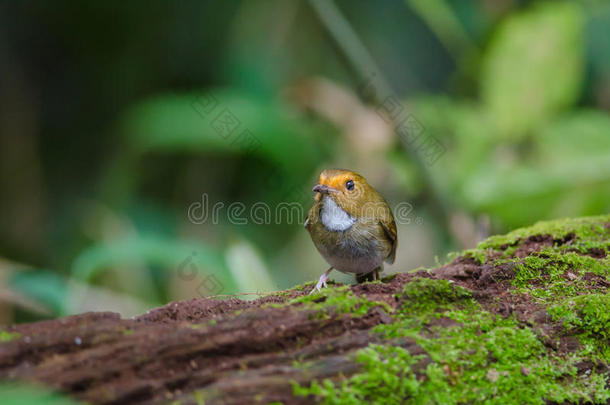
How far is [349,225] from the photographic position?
3664 millimetres

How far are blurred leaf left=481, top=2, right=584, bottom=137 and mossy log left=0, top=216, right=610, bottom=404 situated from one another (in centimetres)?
280

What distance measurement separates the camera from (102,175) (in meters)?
6.66

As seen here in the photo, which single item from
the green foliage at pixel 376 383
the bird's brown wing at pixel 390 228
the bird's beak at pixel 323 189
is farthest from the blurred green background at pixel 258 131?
the green foliage at pixel 376 383

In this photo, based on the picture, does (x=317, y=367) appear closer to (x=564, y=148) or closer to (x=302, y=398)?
(x=302, y=398)

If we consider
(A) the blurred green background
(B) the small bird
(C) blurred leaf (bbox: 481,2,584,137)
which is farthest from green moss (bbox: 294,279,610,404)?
(C) blurred leaf (bbox: 481,2,584,137)

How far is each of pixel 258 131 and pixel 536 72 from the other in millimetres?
2619

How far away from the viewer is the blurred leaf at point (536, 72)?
5.16 metres

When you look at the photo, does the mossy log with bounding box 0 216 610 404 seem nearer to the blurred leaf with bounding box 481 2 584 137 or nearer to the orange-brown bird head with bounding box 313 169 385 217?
the orange-brown bird head with bounding box 313 169 385 217

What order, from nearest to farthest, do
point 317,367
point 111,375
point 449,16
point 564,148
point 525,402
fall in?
point 111,375, point 317,367, point 525,402, point 564,148, point 449,16

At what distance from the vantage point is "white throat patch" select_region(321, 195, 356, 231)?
3.65 meters

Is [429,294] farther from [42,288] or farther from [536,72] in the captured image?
[536,72]

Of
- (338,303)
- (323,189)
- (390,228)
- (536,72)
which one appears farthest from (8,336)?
(536,72)

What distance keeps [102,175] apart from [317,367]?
534 centimetres

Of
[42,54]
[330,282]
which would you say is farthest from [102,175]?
[330,282]
